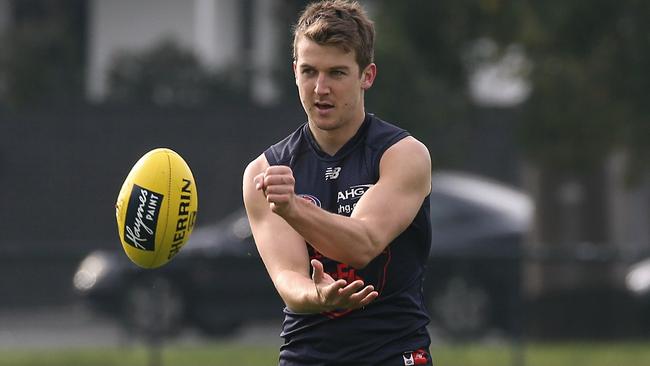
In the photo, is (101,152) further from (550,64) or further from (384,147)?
(384,147)

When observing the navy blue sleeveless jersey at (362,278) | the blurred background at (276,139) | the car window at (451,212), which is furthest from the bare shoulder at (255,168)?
the car window at (451,212)

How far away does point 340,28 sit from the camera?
549 centimetres

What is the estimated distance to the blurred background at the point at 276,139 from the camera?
47.4 feet

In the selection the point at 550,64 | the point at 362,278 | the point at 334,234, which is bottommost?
the point at 362,278

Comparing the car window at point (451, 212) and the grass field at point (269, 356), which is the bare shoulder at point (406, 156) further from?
the car window at point (451, 212)

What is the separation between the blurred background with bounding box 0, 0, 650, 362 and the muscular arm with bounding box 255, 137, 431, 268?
8.52 m

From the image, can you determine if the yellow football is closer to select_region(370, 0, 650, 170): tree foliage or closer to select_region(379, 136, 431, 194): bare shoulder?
select_region(379, 136, 431, 194): bare shoulder

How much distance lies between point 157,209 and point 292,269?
824 millimetres

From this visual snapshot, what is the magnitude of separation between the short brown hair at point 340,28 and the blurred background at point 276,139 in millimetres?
8676

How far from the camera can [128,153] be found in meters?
23.3

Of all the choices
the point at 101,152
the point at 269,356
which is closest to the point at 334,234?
the point at 269,356

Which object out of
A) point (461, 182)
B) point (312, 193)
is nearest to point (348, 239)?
point (312, 193)

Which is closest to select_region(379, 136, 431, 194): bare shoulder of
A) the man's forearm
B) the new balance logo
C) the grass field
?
the new balance logo

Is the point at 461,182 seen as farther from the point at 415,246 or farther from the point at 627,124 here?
the point at 415,246
